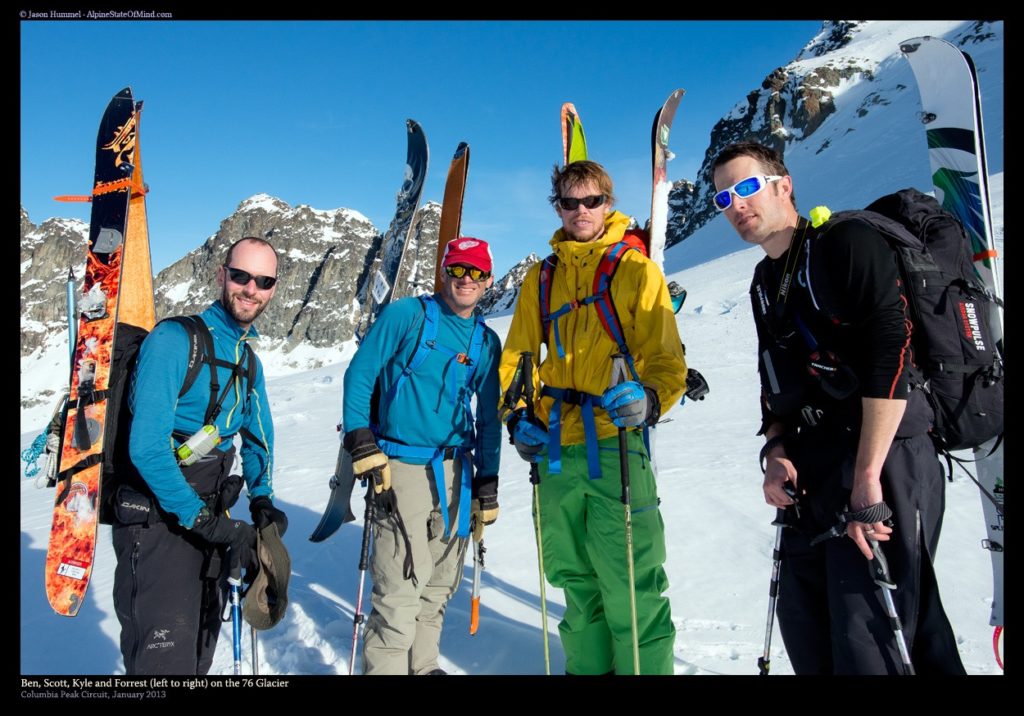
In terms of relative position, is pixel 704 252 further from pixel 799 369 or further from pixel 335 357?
pixel 335 357

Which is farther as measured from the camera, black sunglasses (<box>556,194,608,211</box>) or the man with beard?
black sunglasses (<box>556,194,608,211</box>)

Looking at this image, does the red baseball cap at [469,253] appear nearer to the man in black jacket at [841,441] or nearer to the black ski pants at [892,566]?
the man in black jacket at [841,441]

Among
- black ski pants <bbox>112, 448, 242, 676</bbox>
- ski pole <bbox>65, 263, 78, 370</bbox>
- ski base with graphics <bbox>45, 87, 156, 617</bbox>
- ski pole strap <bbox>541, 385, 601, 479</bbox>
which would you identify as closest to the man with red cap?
→ ski pole strap <bbox>541, 385, 601, 479</bbox>

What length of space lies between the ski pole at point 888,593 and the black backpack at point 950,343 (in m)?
0.55

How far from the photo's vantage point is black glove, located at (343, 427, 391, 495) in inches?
114

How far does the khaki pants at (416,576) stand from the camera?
2.93 meters

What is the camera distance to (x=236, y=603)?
287 cm

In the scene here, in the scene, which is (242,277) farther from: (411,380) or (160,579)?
(160,579)

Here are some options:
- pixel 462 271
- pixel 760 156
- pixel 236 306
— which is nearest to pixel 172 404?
pixel 236 306

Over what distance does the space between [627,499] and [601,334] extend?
88 centimetres

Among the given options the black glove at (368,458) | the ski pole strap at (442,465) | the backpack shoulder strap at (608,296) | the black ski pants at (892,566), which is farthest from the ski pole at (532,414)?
the black ski pants at (892,566)

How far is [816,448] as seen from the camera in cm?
226

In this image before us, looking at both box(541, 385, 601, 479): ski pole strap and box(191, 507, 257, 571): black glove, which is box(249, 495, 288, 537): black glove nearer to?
box(191, 507, 257, 571): black glove
